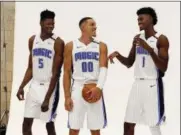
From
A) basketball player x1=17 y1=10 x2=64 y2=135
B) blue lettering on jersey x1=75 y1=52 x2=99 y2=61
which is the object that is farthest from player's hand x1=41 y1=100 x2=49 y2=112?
blue lettering on jersey x1=75 y1=52 x2=99 y2=61

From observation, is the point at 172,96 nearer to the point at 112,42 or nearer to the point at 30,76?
the point at 112,42

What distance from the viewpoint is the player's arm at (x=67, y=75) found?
14.5ft

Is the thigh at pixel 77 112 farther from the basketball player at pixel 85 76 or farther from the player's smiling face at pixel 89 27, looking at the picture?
the player's smiling face at pixel 89 27

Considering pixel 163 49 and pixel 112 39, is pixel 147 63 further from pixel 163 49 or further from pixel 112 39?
pixel 112 39

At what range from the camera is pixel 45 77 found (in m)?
4.88

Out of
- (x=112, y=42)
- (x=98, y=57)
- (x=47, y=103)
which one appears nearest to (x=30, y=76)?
(x=47, y=103)

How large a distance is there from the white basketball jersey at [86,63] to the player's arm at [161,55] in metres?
0.58

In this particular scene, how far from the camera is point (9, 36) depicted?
7816 millimetres

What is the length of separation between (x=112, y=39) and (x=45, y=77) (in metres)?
2.41

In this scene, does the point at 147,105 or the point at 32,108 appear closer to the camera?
the point at 147,105

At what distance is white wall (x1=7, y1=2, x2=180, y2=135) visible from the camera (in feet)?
21.8

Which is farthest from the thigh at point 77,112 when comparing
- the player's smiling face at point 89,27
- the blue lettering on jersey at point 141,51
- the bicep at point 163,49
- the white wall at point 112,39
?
the white wall at point 112,39

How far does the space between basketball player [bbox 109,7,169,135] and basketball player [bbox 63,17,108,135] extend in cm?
25

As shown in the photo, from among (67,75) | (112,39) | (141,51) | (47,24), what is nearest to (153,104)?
(141,51)
